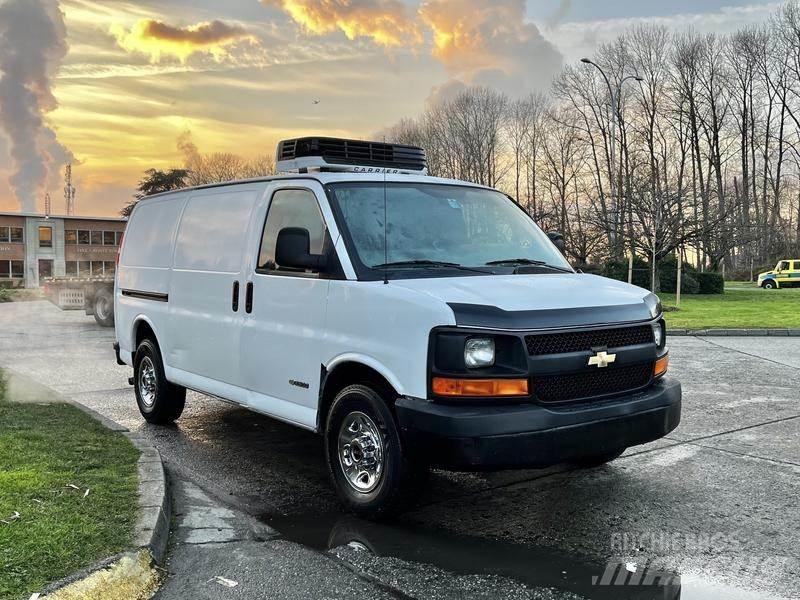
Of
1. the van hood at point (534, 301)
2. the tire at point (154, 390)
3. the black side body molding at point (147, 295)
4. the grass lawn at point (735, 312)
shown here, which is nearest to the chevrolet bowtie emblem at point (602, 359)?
the van hood at point (534, 301)

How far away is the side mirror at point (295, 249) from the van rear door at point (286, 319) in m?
0.16

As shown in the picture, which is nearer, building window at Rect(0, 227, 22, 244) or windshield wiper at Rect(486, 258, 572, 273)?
windshield wiper at Rect(486, 258, 572, 273)

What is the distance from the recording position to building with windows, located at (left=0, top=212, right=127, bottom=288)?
61.4m

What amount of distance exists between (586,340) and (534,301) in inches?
15.4

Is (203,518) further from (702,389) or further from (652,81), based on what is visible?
(652,81)

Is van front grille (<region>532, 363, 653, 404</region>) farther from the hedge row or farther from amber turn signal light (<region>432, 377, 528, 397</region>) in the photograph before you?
the hedge row

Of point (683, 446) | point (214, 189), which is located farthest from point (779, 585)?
point (214, 189)

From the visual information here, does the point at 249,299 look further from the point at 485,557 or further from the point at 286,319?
the point at 485,557

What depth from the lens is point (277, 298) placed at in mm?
5508

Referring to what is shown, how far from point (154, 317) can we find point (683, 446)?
5.03m

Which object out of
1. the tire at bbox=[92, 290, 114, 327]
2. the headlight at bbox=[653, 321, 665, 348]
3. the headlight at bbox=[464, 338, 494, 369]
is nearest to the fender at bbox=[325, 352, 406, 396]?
the headlight at bbox=[464, 338, 494, 369]

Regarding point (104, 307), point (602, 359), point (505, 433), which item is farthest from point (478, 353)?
point (104, 307)

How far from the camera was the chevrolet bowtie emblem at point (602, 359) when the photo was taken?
4.47 m

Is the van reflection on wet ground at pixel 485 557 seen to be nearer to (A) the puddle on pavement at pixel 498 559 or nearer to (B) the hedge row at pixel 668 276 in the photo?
(A) the puddle on pavement at pixel 498 559
